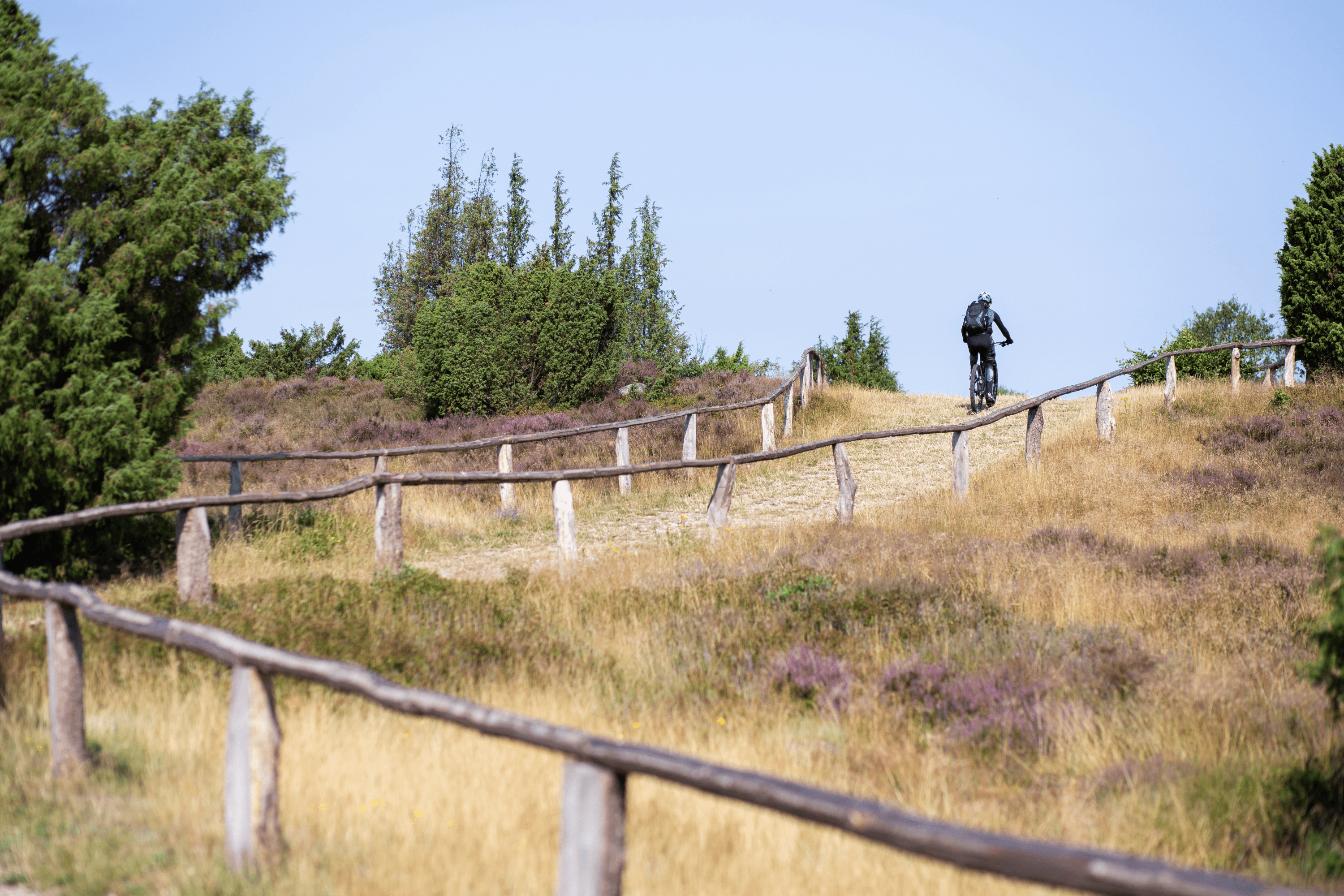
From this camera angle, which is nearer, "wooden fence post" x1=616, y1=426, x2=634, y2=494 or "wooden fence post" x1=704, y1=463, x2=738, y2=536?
"wooden fence post" x1=704, y1=463, x2=738, y2=536

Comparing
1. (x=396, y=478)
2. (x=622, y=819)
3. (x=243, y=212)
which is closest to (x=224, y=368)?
(x=243, y=212)

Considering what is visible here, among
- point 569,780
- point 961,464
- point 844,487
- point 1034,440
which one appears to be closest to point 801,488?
point 961,464

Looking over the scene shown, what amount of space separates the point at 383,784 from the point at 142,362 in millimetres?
7504

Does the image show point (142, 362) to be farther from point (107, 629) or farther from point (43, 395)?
point (107, 629)

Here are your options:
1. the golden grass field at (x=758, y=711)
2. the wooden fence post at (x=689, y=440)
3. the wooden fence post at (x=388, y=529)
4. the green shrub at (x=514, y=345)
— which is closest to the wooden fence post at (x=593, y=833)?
the golden grass field at (x=758, y=711)

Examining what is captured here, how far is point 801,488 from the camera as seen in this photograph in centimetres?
1652

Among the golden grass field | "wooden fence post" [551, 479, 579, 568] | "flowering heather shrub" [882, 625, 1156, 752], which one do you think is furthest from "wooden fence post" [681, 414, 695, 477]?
"flowering heather shrub" [882, 625, 1156, 752]

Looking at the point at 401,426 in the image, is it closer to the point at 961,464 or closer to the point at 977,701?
the point at 961,464

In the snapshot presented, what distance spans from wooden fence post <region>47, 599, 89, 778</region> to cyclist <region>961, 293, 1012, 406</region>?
696 inches

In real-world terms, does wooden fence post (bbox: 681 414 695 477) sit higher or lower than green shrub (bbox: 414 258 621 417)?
lower

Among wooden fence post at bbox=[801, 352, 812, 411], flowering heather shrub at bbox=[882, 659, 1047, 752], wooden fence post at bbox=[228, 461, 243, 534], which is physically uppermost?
wooden fence post at bbox=[801, 352, 812, 411]

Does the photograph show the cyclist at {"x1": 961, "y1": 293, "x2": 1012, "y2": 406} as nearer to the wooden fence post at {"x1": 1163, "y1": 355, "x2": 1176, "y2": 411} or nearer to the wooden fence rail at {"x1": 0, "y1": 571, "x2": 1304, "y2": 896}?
the wooden fence post at {"x1": 1163, "y1": 355, "x2": 1176, "y2": 411}

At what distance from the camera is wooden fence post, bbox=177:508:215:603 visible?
8.45 metres

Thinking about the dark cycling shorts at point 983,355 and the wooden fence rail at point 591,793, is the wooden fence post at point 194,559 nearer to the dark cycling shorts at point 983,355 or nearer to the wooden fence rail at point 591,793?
the wooden fence rail at point 591,793
